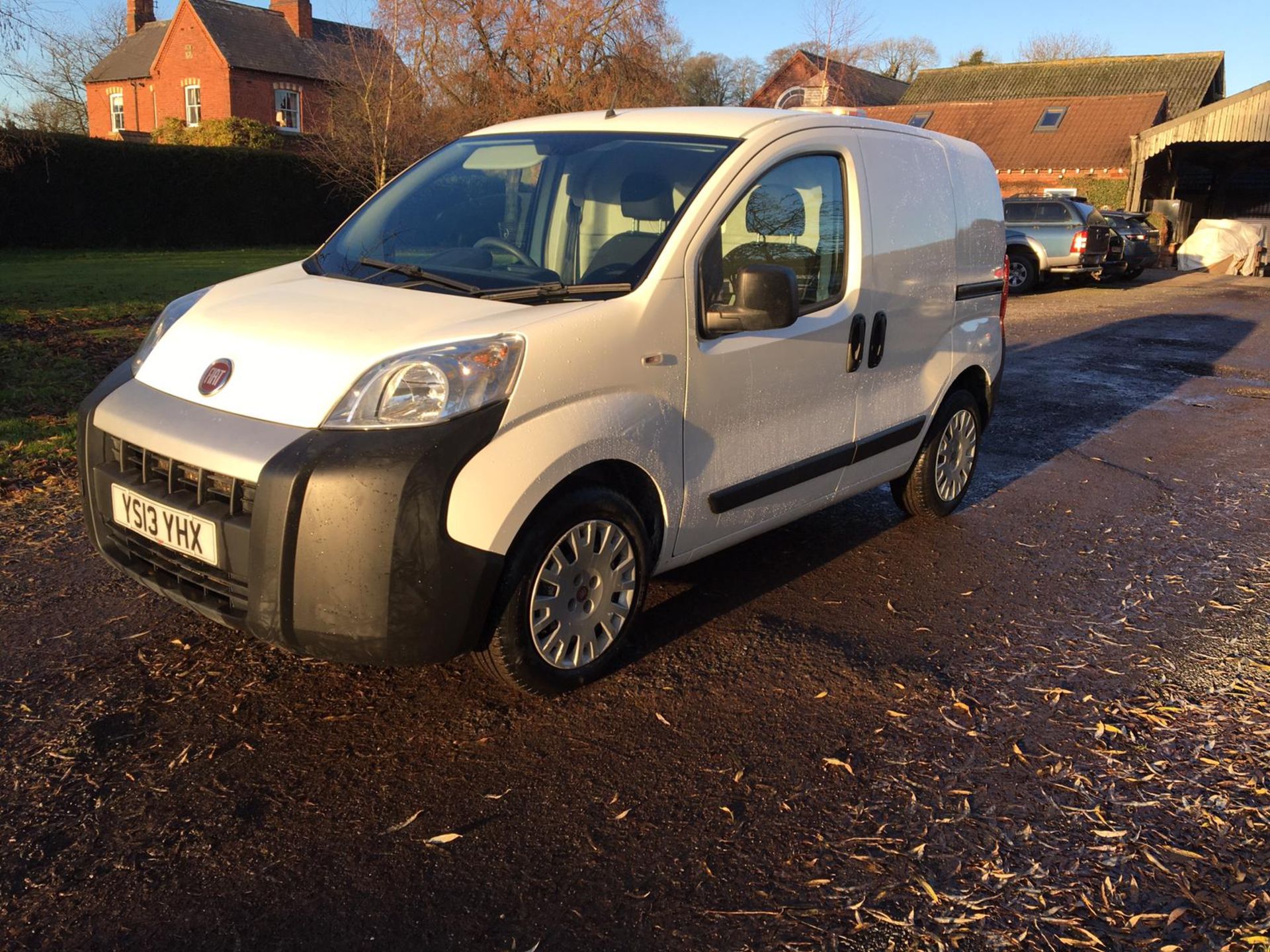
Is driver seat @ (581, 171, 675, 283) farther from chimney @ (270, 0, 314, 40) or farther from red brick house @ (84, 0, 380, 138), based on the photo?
chimney @ (270, 0, 314, 40)

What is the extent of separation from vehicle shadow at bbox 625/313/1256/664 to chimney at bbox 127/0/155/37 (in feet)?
163

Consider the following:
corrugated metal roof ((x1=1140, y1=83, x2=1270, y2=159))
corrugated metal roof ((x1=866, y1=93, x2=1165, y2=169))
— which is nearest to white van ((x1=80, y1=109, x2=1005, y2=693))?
corrugated metal roof ((x1=1140, y1=83, x2=1270, y2=159))

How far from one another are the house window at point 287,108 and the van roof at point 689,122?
44.0 m

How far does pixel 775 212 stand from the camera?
438 centimetres

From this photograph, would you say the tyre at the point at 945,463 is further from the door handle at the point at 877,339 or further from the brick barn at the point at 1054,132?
the brick barn at the point at 1054,132

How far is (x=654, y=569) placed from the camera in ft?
13.3

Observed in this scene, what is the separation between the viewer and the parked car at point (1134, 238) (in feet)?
80.2

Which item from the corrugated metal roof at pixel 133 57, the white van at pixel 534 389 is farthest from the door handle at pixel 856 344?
the corrugated metal roof at pixel 133 57

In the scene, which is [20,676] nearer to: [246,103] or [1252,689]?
[1252,689]

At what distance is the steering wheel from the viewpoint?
4094mm

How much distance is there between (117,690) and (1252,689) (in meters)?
4.12

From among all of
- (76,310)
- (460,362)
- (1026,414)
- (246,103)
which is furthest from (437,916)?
(246,103)

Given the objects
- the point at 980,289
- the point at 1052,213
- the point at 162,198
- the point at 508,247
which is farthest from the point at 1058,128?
the point at 508,247

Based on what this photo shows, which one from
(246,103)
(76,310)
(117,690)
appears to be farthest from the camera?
(246,103)
